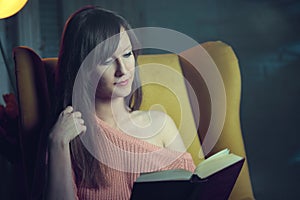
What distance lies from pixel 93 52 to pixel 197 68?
1.13ft

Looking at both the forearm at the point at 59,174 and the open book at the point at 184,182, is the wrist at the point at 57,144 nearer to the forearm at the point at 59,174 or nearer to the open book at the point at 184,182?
the forearm at the point at 59,174

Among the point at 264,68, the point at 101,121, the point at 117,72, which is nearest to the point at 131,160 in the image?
the point at 101,121

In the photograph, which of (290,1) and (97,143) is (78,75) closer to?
(97,143)

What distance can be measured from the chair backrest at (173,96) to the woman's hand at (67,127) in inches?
4.0

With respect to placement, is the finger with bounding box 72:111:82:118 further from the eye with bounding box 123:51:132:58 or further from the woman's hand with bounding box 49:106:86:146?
the eye with bounding box 123:51:132:58

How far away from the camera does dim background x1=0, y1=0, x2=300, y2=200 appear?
2154mm

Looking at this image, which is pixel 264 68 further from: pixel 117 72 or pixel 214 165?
pixel 214 165

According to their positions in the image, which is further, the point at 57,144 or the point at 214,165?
the point at 57,144

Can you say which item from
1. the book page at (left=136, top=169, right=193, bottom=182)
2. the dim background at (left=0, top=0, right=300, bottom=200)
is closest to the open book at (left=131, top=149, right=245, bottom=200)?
the book page at (left=136, top=169, right=193, bottom=182)

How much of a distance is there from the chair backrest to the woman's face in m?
0.10

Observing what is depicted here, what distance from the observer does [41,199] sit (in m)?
1.38

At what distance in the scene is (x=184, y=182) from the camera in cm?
111

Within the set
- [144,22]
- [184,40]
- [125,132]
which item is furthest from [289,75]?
[125,132]

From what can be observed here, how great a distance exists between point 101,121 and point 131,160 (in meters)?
0.13
